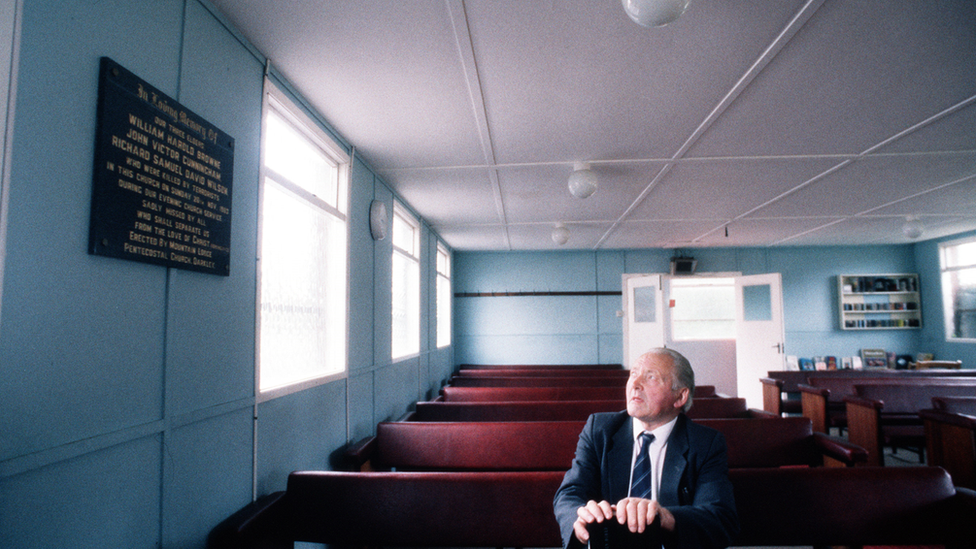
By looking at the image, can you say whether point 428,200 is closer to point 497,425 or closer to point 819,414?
point 497,425

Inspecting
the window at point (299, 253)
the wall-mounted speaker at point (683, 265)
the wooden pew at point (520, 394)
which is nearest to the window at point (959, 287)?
the wall-mounted speaker at point (683, 265)

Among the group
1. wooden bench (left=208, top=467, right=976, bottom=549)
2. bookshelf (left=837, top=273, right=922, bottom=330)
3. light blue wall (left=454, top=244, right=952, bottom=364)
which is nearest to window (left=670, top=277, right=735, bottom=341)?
light blue wall (left=454, top=244, right=952, bottom=364)

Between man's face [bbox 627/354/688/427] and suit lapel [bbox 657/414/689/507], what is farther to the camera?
man's face [bbox 627/354/688/427]

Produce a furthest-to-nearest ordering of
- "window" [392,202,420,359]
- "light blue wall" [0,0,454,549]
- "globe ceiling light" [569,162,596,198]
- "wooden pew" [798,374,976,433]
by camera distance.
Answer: "wooden pew" [798,374,976,433]
"window" [392,202,420,359]
"globe ceiling light" [569,162,596,198]
"light blue wall" [0,0,454,549]

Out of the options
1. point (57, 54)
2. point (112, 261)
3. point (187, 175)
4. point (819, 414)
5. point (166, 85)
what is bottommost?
point (819, 414)

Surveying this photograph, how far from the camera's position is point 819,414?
4.77 m

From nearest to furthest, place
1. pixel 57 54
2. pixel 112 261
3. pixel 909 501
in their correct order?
pixel 57 54
pixel 112 261
pixel 909 501

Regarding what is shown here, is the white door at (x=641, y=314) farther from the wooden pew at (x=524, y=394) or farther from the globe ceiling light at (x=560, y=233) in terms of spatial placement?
the wooden pew at (x=524, y=394)

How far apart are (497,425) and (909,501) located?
1.88 meters

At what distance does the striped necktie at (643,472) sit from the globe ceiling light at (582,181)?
7.20 ft

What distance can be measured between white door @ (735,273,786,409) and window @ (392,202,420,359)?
538 centimetres

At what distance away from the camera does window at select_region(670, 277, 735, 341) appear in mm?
8828

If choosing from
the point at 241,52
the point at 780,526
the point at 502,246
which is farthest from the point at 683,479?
the point at 502,246

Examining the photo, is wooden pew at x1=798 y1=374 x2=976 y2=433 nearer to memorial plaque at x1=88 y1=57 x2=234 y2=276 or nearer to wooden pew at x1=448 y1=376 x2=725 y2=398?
wooden pew at x1=448 y1=376 x2=725 y2=398
